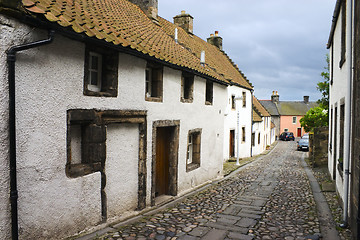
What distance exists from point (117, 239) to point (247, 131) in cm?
1967

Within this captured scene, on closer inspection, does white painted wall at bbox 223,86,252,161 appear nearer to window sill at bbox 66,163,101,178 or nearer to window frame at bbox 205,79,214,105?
window frame at bbox 205,79,214,105

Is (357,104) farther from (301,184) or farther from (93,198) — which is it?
(301,184)

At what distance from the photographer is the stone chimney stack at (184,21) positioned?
55.3ft

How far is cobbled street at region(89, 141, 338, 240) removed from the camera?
18.9 feet

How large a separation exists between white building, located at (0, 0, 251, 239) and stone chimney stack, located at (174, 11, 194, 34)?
8.11 m

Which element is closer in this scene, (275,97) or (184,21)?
(184,21)

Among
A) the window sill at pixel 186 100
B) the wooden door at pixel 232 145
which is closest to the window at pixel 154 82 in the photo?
the window sill at pixel 186 100

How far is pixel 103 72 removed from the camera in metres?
6.23

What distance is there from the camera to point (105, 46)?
229 inches

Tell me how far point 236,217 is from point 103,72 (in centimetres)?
459

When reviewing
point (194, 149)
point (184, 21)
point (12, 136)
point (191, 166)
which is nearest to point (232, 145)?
point (184, 21)

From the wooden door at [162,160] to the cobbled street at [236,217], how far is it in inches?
33.4

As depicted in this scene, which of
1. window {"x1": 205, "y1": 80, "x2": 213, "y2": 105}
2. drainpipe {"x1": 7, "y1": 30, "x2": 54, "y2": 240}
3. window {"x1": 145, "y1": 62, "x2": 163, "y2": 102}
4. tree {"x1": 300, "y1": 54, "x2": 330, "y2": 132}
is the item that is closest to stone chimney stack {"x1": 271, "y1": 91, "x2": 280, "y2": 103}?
tree {"x1": 300, "y1": 54, "x2": 330, "y2": 132}

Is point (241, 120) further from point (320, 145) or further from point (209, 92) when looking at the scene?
point (209, 92)
